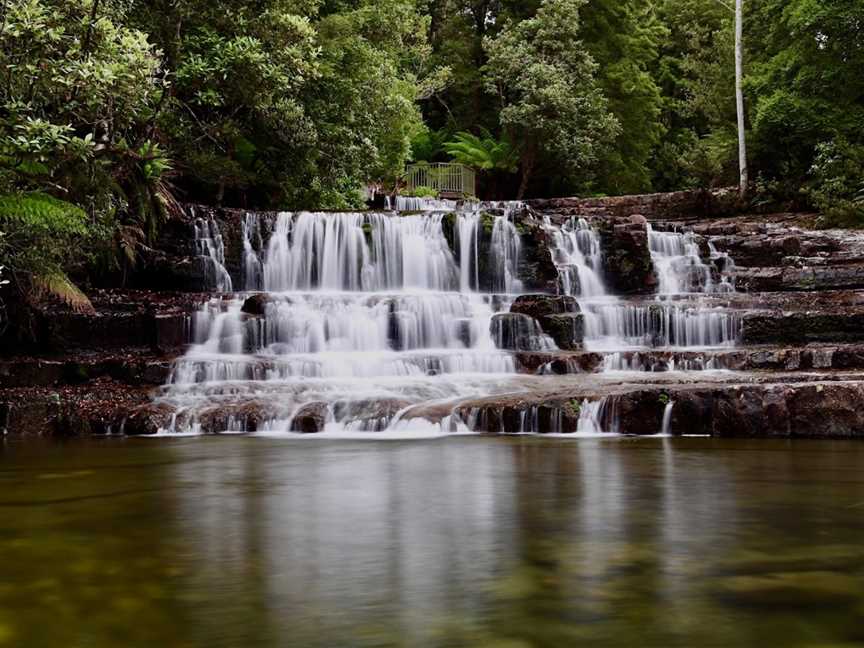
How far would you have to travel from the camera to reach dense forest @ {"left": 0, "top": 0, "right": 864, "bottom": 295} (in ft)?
32.4

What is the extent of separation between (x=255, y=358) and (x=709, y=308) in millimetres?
7456

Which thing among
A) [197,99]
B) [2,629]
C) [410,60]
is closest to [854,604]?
[2,629]

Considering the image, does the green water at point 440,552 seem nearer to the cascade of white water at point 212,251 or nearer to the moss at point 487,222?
the cascade of white water at point 212,251

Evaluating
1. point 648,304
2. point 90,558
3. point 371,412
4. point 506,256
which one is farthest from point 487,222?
point 90,558

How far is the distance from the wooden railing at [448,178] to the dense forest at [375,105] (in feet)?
2.00

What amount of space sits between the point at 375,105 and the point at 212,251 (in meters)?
6.08

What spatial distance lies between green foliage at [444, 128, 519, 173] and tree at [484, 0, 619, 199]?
0.47m

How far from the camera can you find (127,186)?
1472cm

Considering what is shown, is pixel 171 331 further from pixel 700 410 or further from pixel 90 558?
pixel 90 558

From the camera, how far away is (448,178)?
3391cm

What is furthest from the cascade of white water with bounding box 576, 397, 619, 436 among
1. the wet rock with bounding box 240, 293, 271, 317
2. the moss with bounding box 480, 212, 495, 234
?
the moss with bounding box 480, 212, 495, 234

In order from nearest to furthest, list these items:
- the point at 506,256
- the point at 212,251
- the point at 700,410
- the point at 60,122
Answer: the point at 700,410
the point at 60,122
the point at 212,251
the point at 506,256

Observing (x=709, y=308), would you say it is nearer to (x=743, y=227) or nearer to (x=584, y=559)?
(x=743, y=227)

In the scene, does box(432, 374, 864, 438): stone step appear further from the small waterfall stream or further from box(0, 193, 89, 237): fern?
box(0, 193, 89, 237): fern
